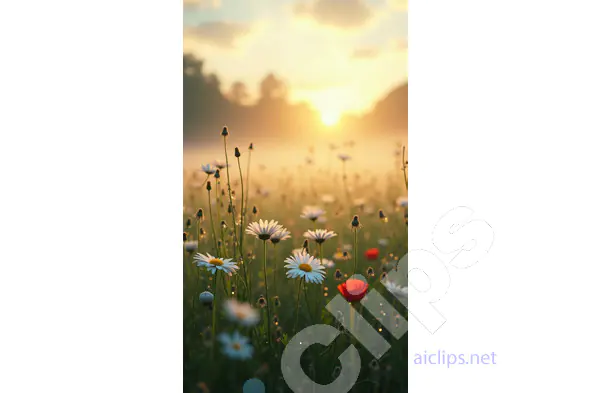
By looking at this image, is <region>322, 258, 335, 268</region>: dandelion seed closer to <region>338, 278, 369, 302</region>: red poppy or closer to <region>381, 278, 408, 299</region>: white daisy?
<region>338, 278, 369, 302</region>: red poppy

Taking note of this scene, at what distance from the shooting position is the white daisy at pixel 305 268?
2.21 metres

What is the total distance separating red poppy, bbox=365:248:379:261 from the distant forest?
18.5 inches

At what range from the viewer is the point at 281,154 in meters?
2.24

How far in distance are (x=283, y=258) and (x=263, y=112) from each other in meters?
0.59

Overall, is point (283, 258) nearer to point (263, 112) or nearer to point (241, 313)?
point (241, 313)

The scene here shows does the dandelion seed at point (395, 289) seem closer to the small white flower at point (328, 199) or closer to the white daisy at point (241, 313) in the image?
the small white flower at point (328, 199)

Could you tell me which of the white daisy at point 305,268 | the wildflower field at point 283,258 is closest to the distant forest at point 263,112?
the wildflower field at point 283,258

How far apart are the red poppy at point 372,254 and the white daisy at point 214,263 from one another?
0.53 m

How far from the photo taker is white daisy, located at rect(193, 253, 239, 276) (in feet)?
7.20
